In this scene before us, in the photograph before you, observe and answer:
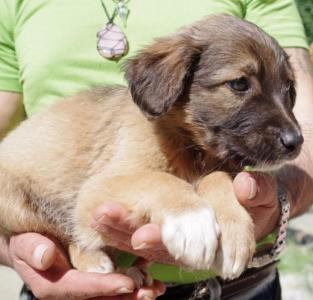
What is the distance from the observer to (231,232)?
2.19 m

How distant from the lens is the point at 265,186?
7.66 feet

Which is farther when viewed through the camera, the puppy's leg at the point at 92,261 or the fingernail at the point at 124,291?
the puppy's leg at the point at 92,261

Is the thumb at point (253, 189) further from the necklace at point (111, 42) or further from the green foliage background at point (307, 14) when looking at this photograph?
the green foliage background at point (307, 14)

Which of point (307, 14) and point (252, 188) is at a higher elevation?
point (252, 188)

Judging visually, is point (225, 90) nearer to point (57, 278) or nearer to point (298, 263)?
point (57, 278)

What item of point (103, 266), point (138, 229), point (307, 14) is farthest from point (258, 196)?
point (307, 14)

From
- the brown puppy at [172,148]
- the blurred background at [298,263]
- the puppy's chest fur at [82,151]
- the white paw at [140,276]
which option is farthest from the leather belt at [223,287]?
the blurred background at [298,263]

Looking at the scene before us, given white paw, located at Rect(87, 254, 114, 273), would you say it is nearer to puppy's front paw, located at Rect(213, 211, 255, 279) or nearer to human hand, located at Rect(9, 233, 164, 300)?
human hand, located at Rect(9, 233, 164, 300)

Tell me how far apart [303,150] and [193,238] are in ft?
3.22

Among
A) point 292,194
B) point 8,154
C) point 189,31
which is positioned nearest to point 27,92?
point 8,154

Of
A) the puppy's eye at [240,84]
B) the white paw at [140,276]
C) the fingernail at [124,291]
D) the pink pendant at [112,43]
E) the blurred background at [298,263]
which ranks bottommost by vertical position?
the blurred background at [298,263]

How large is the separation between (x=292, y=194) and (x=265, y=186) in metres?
0.49

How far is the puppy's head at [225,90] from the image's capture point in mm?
2430

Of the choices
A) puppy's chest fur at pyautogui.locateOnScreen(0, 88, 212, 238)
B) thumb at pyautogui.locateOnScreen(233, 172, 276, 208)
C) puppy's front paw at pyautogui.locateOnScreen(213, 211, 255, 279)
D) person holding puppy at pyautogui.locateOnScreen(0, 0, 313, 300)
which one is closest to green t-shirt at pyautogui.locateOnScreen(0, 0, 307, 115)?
person holding puppy at pyautogui.locateOnScreen(0, 0, 313, 300)
